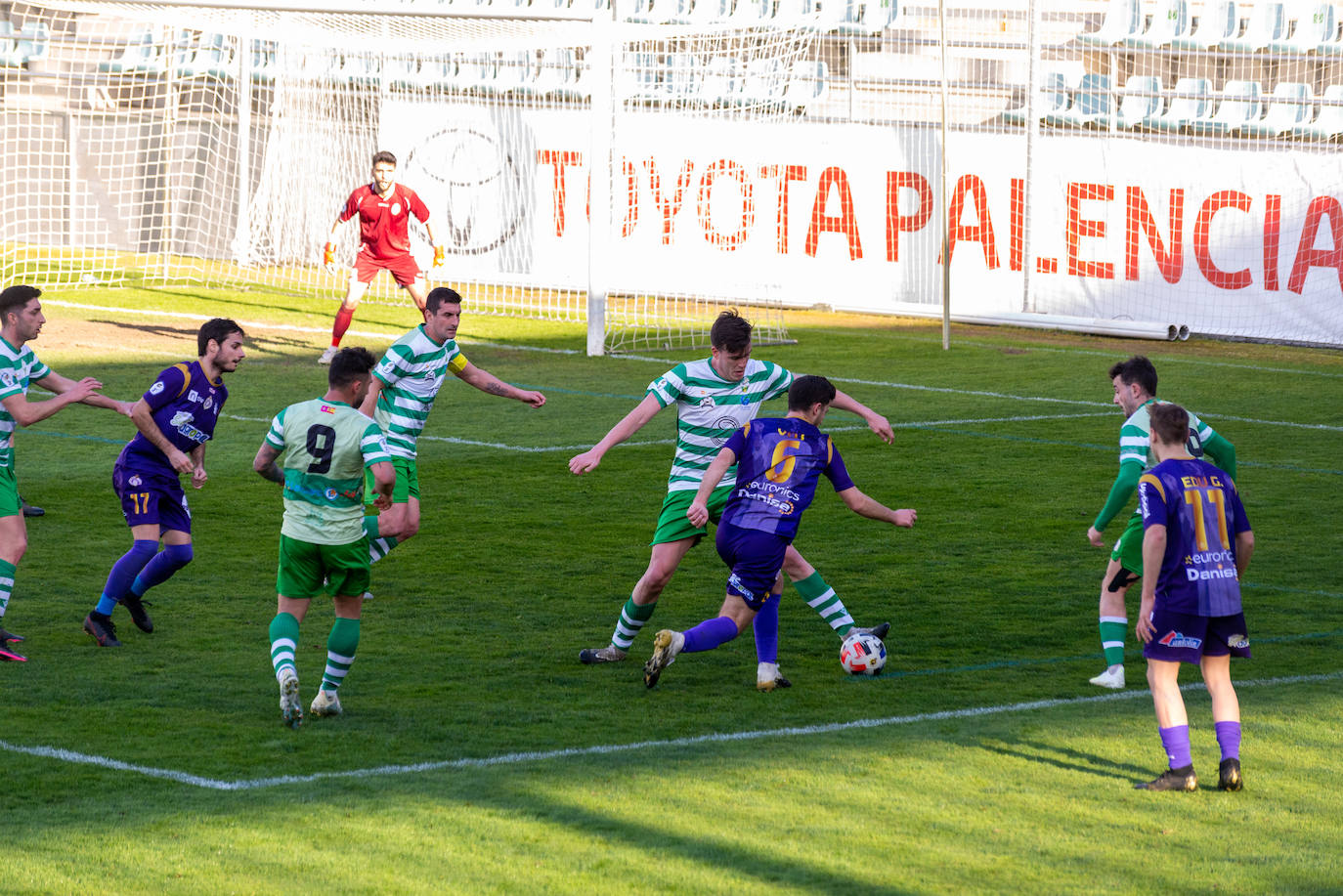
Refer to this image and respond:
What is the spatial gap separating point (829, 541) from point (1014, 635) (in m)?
2.59

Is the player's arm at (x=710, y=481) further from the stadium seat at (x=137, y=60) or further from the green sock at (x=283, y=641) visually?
the stadium seat at (x=137, y=60)

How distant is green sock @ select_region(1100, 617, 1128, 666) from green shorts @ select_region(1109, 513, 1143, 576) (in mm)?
272

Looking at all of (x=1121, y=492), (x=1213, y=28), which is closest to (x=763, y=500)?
(x=1121, y=492)

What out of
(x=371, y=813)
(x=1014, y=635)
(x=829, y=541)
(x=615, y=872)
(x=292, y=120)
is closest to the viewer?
(x=615, y=872)

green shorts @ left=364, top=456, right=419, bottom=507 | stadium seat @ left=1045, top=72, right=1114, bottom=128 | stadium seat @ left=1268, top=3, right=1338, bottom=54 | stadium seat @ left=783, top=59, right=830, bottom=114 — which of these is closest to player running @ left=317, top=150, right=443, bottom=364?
green shorts @ left=364, top=456, right=419, bottom=507

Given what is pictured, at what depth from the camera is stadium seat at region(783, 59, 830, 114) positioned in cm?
2764

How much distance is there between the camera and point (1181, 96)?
85.0ft

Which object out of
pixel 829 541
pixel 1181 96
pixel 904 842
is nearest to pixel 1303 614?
pixel 829 541

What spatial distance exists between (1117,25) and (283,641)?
79.9 ft

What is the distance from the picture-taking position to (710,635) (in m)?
7.54

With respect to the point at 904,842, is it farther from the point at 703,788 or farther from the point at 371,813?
the point at 371,813

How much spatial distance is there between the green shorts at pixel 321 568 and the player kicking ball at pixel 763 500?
4.48 ft

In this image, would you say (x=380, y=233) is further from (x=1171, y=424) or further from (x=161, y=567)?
(x=1171, y=424)

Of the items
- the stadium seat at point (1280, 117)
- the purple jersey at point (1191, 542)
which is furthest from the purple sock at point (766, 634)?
the stadium seat at point (1280, 117)
